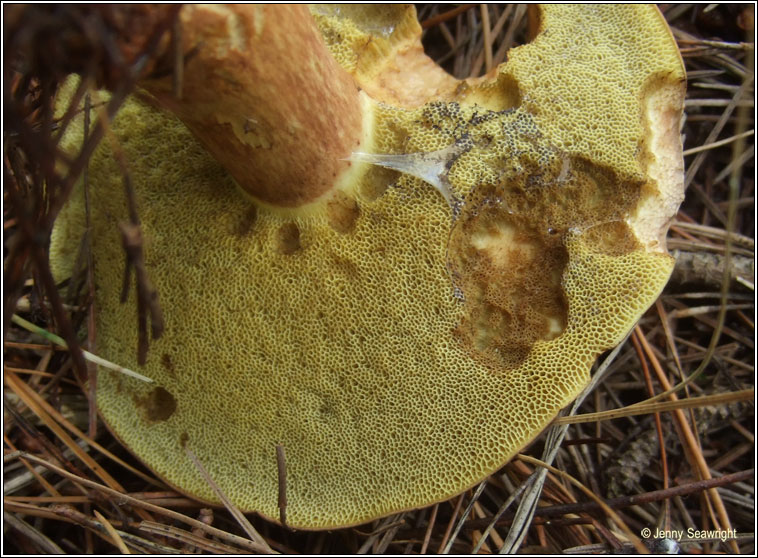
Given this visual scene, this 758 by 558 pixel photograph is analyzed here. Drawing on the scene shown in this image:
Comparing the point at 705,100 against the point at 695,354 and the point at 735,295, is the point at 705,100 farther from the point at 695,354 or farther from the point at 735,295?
the point at 695,354

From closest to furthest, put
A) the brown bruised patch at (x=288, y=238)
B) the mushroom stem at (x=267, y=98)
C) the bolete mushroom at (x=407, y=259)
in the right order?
the mushroom stem at (x=267, y=98) < the bolete mushroom at (x=407, y=259) < the brown bruised patch at (x=288, y=238)

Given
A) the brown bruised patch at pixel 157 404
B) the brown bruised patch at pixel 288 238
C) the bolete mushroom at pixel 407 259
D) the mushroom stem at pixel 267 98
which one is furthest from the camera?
the brown bruised patch at pixel 157 404

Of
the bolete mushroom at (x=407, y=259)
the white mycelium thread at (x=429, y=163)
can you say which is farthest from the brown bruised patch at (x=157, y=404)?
the white mycelium thread at (x=429, y=163)

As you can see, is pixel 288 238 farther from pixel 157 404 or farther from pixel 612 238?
pixel 612 238

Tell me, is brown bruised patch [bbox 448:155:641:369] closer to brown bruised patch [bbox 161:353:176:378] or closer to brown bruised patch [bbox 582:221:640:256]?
brown bruised patch [bbox 582:221:640:256]

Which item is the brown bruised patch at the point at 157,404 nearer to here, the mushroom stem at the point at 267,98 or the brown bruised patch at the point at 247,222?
the brown bruised patch at the point at 247,222

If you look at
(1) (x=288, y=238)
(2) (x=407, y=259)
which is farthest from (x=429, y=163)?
(1) (x=288, y=238)
